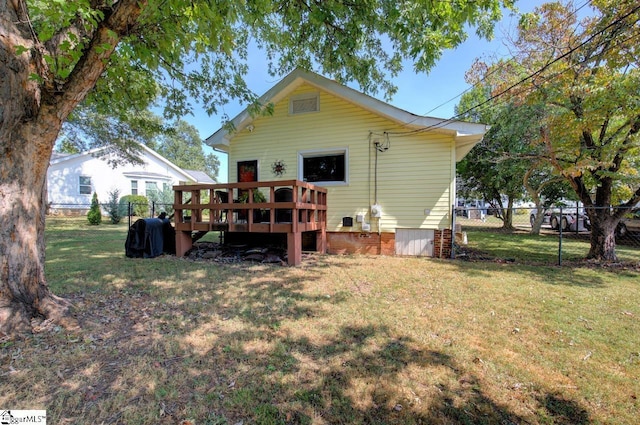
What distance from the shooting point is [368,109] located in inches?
294

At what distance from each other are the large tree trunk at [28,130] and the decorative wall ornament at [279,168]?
5.33m

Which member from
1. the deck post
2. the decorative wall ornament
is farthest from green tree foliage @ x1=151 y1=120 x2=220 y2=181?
the deck post

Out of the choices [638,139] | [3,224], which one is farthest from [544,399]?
[638,139]

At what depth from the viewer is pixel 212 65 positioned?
22.4 ft

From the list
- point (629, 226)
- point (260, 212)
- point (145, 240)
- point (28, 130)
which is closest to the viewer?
A: point (28, 130)

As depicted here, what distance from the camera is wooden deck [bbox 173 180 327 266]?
5910 millimetres

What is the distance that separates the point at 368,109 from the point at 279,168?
3.04 m

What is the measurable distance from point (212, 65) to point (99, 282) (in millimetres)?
5390

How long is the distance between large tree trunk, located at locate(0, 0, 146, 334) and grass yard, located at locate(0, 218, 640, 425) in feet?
1.21

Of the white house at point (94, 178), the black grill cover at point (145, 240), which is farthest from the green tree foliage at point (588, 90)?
the white house at point (94, 178)

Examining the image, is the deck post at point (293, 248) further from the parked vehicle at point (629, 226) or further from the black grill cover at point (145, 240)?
the parked vehicle at point (629, 226)

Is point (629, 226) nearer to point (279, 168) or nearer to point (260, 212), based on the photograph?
point (279, 168)

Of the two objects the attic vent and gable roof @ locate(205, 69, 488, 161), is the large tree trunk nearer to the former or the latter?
gable roof @ locate(205, 69, 488, 161)

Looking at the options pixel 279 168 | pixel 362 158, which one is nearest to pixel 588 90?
pixel 362 158
